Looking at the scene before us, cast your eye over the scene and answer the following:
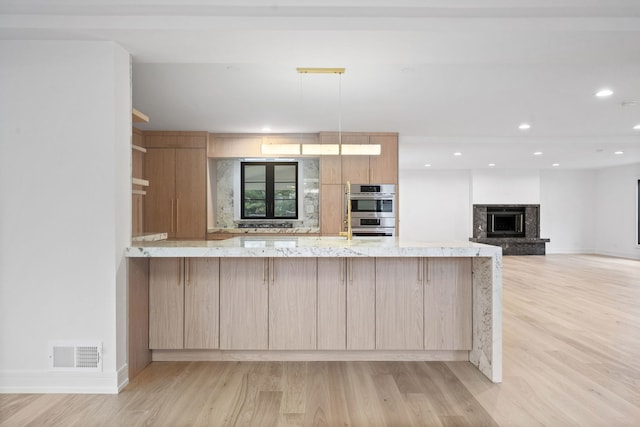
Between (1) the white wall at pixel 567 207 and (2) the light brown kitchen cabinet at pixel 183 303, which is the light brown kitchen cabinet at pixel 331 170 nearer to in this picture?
Result: (2) the light brown kitchen cabinet at pixel 183 303

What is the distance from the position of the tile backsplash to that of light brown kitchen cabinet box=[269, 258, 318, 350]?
343cm

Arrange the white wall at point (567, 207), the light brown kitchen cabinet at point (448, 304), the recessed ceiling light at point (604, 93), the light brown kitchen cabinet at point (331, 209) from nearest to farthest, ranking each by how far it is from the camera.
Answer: the light brown kitchen cabinet at point (448, 304) → the recessed ceiling light at point (604, 93) → the light brown kitchen cabinet at point (331, 209) → the white wall at point (567, 207)

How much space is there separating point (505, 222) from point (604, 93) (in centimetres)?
774

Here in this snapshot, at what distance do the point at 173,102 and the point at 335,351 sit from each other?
10.8 feet

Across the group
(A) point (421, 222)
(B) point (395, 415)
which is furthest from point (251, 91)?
(A) point (421, 222)

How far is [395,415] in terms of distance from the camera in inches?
95.7

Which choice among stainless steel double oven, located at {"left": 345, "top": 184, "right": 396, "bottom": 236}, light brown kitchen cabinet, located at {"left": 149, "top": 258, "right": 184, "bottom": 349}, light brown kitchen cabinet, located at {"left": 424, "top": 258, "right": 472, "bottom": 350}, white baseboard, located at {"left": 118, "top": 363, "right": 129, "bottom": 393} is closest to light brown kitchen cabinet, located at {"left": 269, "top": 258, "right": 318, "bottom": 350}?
light brown kitchen cabinet, located at {"left": 149, "top": 258, "right": 184, "bottom": 349}

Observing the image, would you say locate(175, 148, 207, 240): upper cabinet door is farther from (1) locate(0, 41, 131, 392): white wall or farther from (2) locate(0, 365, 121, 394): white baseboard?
(2) locate(0, 365, 121, 394): white baseboard

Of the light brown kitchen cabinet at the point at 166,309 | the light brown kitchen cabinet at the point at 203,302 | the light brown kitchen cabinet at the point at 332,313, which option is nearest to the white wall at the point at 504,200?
the light brown kitchen cabinet at the point at 332,313

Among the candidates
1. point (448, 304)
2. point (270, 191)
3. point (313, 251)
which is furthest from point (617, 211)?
point (313, 251)

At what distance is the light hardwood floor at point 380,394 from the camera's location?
2.40 m

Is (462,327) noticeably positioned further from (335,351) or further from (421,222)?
(421,222)

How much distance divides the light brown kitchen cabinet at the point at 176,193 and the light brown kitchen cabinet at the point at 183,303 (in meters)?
3.03

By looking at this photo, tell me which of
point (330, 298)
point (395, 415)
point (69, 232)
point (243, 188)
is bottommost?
point (395, 415)
